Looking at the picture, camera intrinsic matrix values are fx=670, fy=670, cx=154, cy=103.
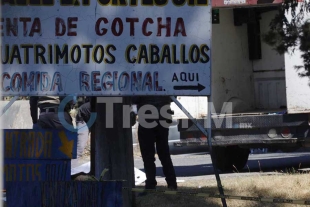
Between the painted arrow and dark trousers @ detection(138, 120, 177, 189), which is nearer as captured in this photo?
the painted arrow

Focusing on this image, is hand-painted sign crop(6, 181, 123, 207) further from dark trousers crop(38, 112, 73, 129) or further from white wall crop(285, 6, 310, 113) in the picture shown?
white wall crop(285, 6, 310, 113)

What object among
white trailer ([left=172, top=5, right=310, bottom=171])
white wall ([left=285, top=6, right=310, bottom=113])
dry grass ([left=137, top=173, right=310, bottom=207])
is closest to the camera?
dry grass ([left=137, top=173, right=310, bottom=207])

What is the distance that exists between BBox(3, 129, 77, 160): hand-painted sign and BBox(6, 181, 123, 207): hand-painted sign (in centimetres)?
59

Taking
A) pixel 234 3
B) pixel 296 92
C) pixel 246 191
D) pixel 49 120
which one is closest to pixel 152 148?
pixel 246 191

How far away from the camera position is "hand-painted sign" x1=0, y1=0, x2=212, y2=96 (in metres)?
6.22

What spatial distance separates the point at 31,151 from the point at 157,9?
191 centimetres

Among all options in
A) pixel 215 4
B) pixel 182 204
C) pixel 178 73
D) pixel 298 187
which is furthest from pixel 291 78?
pixel 178 73

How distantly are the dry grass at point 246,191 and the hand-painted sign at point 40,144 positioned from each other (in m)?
1.18

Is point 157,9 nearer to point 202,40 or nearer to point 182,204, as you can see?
point 202,40

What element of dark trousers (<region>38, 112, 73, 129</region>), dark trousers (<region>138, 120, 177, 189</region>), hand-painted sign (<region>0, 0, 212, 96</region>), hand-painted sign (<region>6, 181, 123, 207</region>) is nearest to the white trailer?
dark trousers (<region>138, 120, 177, 189</region>)

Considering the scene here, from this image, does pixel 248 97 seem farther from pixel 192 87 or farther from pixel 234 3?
pixel 192 87

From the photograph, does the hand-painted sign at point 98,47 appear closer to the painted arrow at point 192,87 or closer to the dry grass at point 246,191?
the painted arrow at point 192,87

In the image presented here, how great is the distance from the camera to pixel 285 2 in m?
6.48

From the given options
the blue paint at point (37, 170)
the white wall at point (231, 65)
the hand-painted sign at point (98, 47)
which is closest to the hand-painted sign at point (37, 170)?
the blue paint at point (37, 170)
